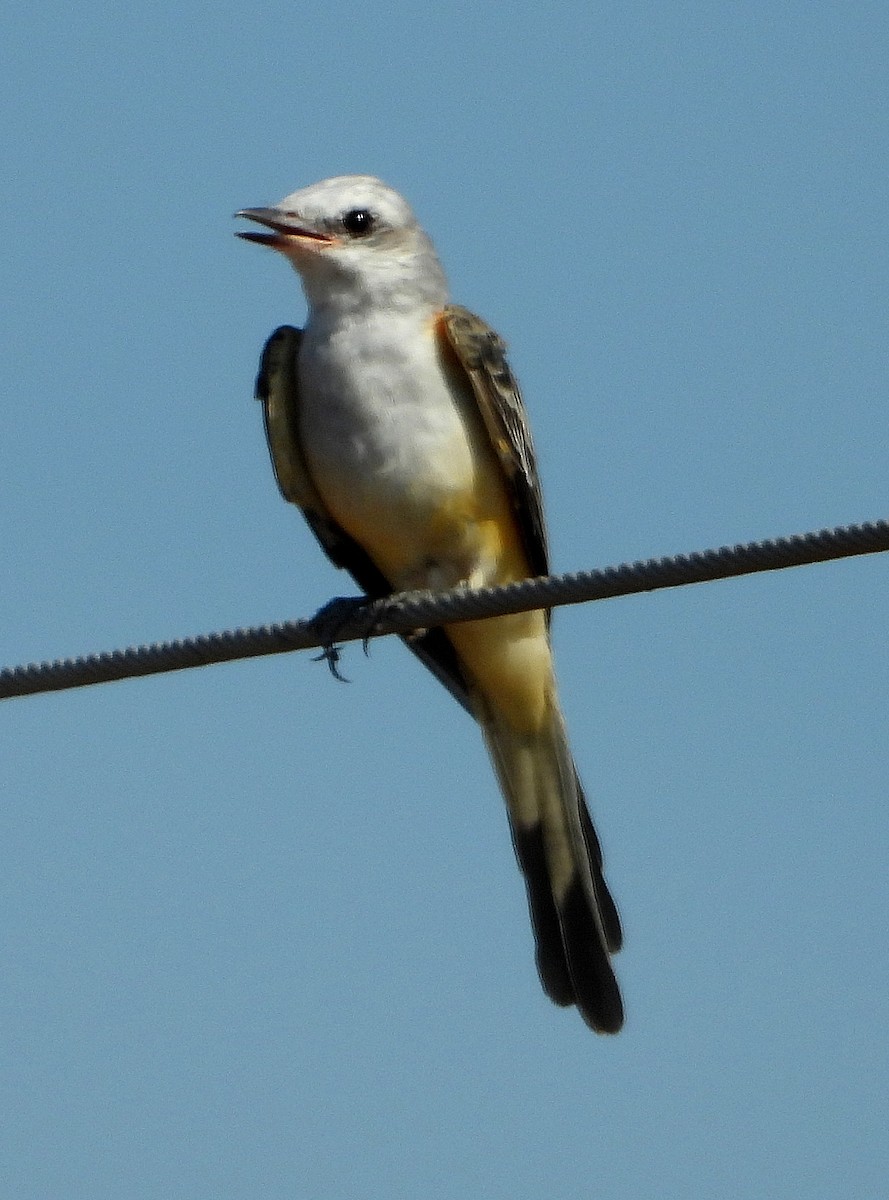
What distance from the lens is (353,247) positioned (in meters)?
8.64

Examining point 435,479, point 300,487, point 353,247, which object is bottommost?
Result: point 435,479

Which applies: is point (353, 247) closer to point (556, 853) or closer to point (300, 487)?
point (300, 487)

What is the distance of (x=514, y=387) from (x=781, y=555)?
3.40 meters

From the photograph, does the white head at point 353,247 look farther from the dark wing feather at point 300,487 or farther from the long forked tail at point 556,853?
the long forked tail at point 556,853

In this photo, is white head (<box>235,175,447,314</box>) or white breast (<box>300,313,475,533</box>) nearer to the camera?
white breast (<box>300,313,475,533</box>)

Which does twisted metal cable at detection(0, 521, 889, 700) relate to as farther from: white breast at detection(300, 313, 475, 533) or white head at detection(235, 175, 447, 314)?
white head at detection(235, 175, 447, 314)

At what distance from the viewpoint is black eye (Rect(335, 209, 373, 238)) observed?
8.72 m

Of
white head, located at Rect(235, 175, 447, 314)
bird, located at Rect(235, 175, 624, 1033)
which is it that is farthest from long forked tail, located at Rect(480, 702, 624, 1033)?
white head, located at Rect(235, 175, 447, 314)

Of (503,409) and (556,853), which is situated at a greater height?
(503,409)

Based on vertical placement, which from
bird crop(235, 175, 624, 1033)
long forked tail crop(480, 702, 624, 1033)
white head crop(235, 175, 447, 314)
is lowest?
long forked tail crop(480, 702, 624, 1033)

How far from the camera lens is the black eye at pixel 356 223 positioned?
28.6 ft

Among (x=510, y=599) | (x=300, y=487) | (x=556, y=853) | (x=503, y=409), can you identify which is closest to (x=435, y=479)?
(x=503, y=409)

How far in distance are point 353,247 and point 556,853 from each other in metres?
2.77

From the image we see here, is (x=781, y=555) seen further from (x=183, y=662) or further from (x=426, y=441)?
(x=426, y=441)
